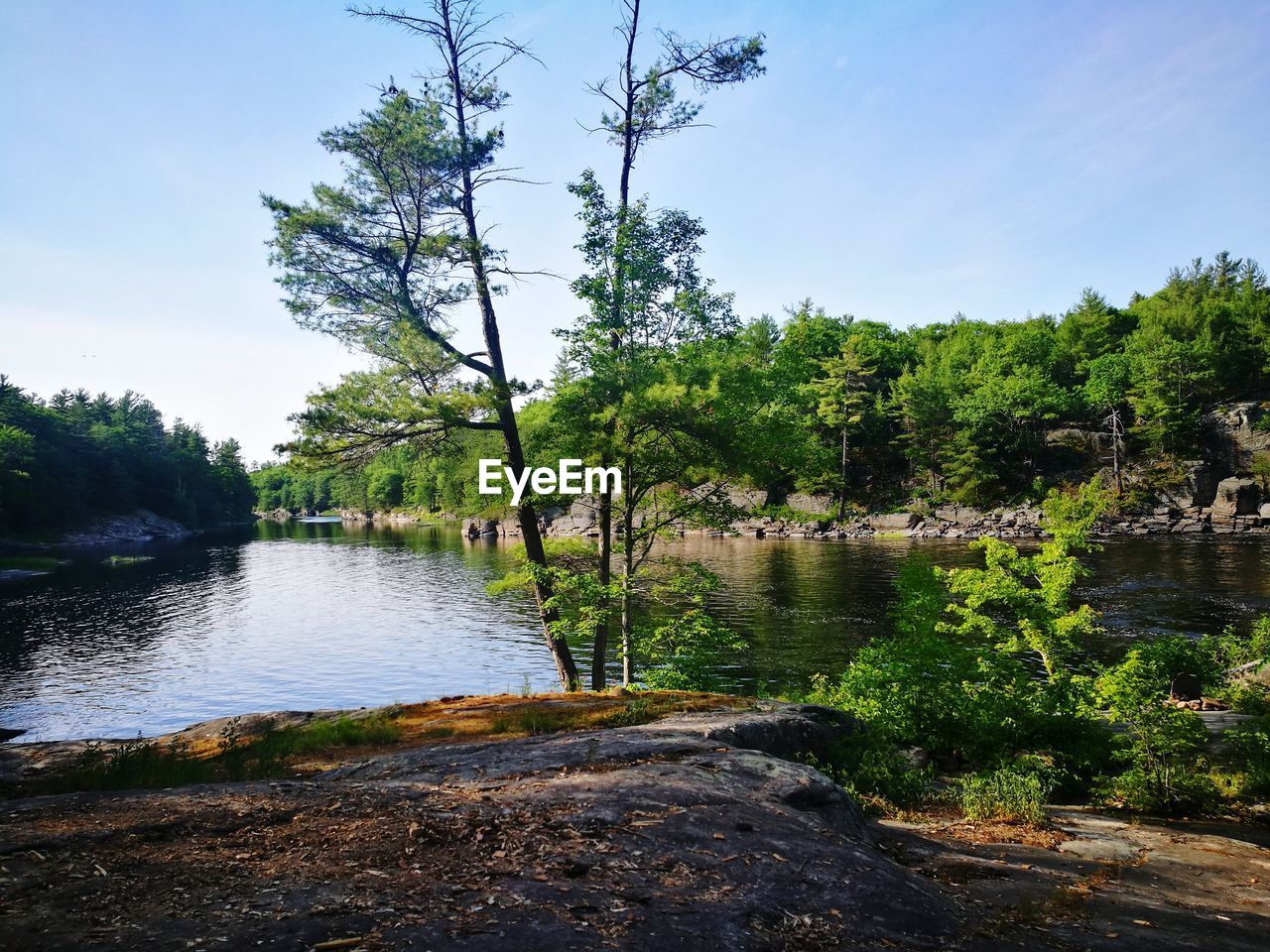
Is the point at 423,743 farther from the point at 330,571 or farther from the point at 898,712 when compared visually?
the point at 330,571

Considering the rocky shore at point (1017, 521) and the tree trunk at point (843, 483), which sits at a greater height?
the tree trunk at point (843, 483)

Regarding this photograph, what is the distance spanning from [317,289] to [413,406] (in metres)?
3.85

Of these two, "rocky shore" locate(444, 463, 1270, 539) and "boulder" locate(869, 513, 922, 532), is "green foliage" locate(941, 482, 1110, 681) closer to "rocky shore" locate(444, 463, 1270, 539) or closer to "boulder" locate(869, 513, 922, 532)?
"rocky shore" locate(444, 463, 1270, 539)

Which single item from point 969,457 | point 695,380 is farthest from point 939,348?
point 695,380

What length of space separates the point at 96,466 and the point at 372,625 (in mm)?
83711

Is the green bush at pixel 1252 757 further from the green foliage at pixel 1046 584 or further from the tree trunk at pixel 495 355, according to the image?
the tree trunk at pixel 495 355

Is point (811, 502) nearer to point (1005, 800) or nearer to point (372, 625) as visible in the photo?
point (372, 625)

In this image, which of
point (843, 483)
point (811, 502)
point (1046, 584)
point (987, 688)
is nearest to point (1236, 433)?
point (843, 483)

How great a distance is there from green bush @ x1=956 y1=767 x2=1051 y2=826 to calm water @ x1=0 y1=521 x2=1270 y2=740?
1203 centimetres

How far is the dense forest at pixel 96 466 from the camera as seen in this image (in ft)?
247

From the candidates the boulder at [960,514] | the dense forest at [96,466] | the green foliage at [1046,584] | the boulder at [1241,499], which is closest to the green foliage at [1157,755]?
the green foliage at [1046,584]

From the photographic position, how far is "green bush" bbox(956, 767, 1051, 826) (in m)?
8.10

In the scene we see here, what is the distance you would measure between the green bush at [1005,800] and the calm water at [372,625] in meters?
12.0

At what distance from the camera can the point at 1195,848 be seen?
→ 7289mm
